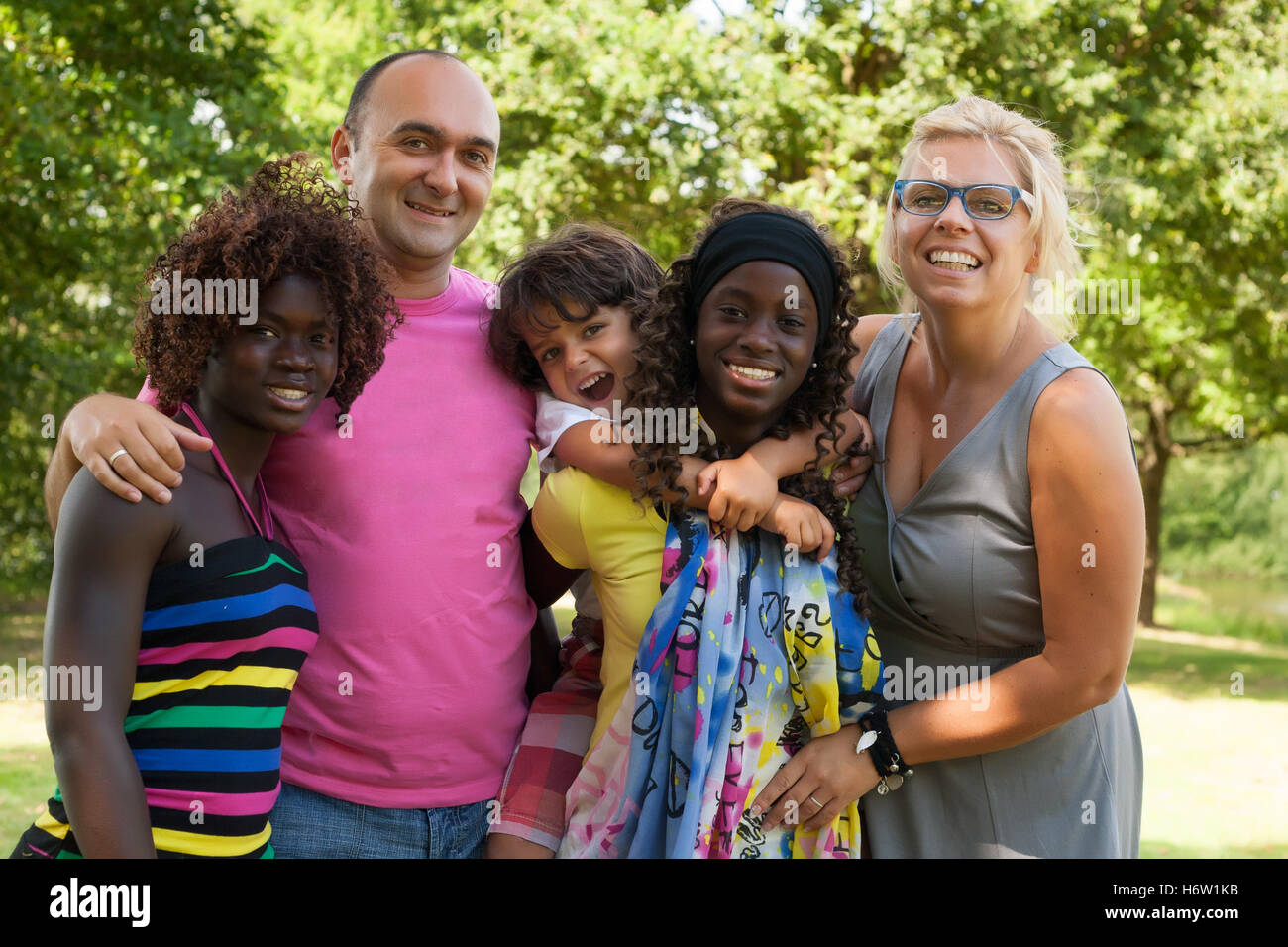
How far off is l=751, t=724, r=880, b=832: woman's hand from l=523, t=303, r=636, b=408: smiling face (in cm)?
96

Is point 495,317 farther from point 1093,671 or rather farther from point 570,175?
point 570,175

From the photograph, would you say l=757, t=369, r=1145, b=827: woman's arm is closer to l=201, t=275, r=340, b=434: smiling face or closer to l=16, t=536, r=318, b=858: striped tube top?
l=16, t=536, r=318, b=858: striped tube top

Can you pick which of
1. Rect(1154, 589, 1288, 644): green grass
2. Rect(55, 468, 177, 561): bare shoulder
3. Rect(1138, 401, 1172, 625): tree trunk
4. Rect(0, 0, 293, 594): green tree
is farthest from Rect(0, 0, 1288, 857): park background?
Rect(1154, 589, 1288, 644): green grass

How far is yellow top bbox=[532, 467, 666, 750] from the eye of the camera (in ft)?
8.62

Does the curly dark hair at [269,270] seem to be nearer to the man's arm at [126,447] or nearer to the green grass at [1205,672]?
the man's arm at [126,447]

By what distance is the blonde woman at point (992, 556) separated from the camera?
255 centimetres

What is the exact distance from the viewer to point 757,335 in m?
2.59

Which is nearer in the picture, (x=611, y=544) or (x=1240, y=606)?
(x=611, y=544)

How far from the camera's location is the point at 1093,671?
8.40ft

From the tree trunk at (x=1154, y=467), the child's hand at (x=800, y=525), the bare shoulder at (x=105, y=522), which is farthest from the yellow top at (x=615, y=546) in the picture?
the tree trunk at (x=1154, y=467)

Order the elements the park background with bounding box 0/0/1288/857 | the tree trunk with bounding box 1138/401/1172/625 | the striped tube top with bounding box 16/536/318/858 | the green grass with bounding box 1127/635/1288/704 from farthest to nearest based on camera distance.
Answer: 1. the tree trunk with bounding box 1138/401/1172/625
2. the green grass with bounding box 1127/635/1288/704
3. the park background with bounding box 0/0/1288/857
4. the striped tube top with bounding box 16/536/318/858
